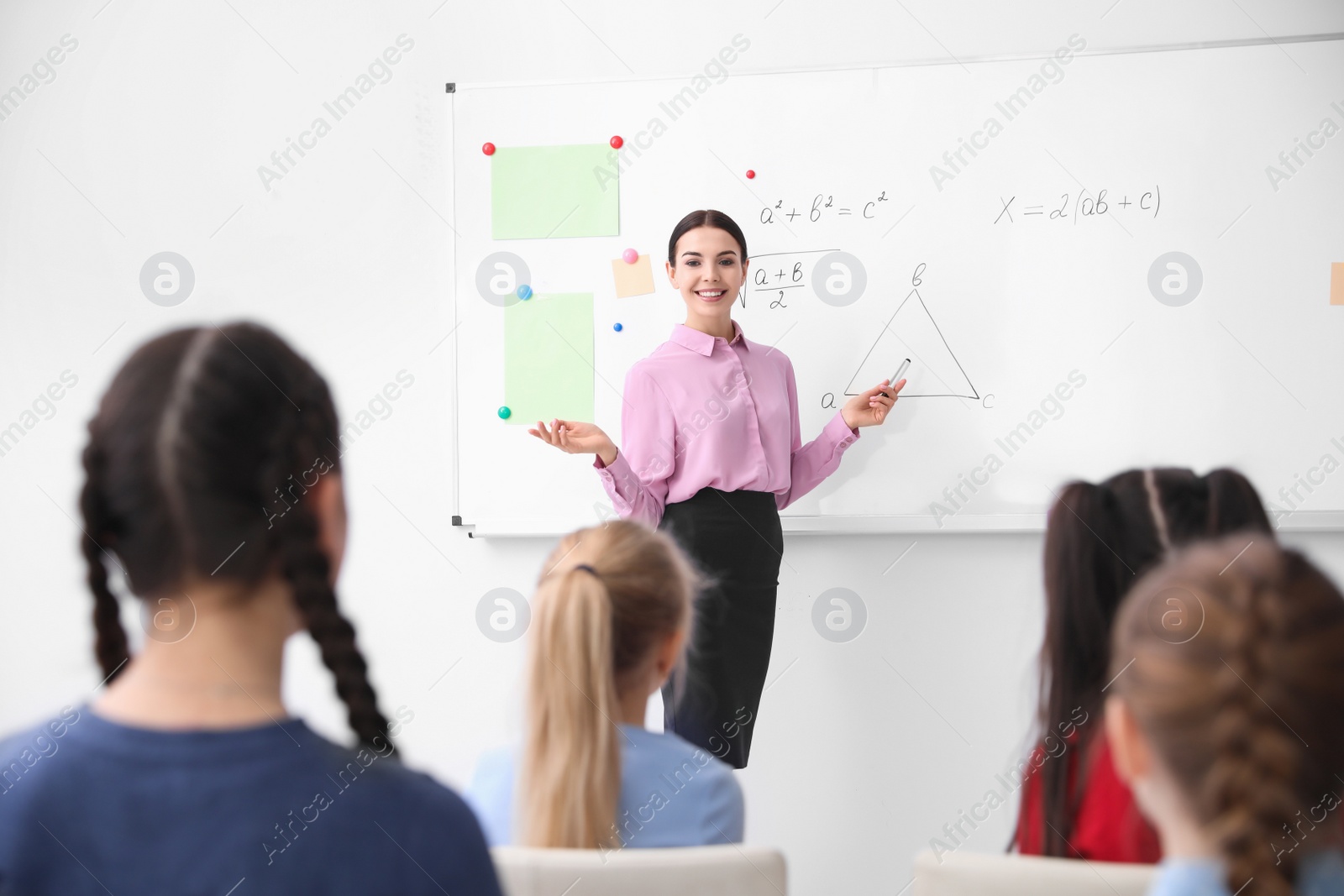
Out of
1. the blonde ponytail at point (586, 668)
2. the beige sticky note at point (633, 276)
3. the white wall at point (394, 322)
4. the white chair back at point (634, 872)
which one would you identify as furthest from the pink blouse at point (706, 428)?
the white chair back at point (634, 872)

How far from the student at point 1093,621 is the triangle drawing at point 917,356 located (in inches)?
42.2

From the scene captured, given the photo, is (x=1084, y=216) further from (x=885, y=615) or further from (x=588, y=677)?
(x=588, y=677)

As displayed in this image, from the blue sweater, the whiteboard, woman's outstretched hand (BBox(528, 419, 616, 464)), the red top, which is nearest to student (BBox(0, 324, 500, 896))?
the blue sweater

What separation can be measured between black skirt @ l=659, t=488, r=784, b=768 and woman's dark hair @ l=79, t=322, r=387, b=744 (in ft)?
4.52

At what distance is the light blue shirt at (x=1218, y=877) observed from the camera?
644mm

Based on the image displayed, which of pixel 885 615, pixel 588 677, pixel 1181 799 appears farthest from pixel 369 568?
pixel 1181 799

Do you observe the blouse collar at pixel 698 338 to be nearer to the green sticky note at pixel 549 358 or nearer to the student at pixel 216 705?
the green sticky note at pixel 549 358

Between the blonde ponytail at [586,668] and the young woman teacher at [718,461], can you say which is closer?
the blonde ponytail at [586,668]

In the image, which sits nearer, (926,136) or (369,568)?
(926,136)

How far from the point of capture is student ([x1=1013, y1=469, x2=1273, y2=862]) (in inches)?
39.6

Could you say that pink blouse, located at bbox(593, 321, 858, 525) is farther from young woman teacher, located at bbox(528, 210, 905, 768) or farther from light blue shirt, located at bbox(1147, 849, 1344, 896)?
light blue shirt, located at bbox(1147, 849, 1344, 896)

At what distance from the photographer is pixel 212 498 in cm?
63

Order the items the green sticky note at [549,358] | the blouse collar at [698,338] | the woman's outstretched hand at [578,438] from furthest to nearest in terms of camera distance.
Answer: the green sticky note at [549,358] < the blouse collar at [698,338] < the woman's outstretched hand at [578,438]

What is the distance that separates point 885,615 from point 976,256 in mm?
931
